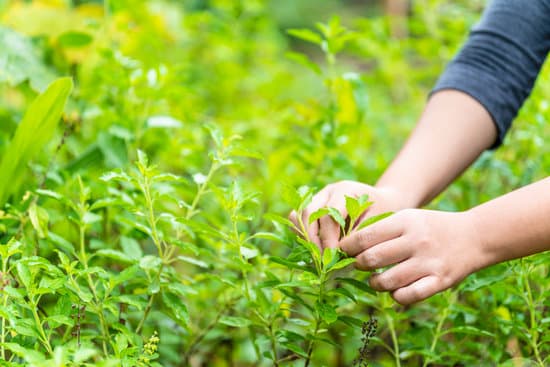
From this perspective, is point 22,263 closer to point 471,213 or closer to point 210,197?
point 471,213

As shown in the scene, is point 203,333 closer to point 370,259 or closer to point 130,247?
point 130,247

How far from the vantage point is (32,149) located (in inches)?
41.8

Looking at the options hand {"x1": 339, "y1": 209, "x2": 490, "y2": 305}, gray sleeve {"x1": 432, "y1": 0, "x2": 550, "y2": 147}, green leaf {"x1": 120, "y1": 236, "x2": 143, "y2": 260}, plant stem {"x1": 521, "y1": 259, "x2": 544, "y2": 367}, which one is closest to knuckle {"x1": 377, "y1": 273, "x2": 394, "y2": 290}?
hand {"x1": 339, "y1": 209, "x2": 490, "y2": 305}

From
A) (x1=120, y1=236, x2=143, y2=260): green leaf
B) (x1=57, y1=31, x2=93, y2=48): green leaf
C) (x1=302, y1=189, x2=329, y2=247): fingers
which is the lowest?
(x1=120, y1=236, x2=143, y2=260): green leaf

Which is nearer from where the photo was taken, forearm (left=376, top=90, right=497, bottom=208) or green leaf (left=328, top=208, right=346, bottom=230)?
green leaf (left=328, top=208, right=346, bottom=230)

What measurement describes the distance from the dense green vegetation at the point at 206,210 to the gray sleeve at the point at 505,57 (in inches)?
4.7

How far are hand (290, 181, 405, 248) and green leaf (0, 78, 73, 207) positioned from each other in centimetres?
40

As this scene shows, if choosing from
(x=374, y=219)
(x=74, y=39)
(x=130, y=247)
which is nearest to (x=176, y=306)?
(x=130, y=247)

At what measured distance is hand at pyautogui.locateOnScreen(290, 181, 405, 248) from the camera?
2.90ft

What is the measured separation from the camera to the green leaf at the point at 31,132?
103cm

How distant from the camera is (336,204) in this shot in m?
0.92

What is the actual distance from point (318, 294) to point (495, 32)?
66cm

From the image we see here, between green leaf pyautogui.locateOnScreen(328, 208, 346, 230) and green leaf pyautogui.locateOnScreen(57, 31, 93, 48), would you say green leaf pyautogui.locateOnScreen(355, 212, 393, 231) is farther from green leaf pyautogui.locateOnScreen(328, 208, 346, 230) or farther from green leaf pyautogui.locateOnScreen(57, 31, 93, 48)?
green leaf pyautogui.locateOnScreen(57, 31, 93, 48)

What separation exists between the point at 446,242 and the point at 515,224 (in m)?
0.08
